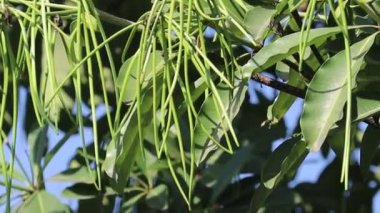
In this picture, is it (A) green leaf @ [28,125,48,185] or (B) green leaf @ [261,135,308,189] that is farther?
(A) green leaf @ [28,125,48,185]

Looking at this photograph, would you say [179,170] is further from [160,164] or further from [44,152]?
[44,152]

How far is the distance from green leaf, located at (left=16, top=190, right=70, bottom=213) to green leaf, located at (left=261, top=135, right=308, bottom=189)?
1.88 ft

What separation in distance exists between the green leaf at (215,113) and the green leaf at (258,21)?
6cm

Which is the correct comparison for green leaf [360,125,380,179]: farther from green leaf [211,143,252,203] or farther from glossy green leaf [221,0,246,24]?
green leaf [211,143,252,203]

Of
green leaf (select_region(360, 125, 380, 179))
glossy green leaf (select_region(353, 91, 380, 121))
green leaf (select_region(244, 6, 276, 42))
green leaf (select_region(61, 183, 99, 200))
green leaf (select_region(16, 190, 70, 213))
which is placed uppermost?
green leaf (select_region(244, 6, 276, 42))

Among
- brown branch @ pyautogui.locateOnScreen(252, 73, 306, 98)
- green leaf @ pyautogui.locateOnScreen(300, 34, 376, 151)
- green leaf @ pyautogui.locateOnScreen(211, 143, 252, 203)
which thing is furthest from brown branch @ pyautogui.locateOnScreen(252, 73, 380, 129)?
green leaf @ pyautogui.locateOnScreen(211, 143, 252, 203)

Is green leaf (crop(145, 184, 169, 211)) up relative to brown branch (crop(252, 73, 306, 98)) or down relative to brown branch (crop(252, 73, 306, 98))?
down

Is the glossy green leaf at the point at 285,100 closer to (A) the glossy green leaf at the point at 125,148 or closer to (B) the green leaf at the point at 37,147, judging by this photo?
(A) the glossy green leaf at the point at 125,148

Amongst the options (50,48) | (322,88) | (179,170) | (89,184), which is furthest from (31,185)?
(50,48)

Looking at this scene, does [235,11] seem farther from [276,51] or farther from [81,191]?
[81,191]

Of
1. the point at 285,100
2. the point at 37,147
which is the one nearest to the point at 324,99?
the point at 285,100

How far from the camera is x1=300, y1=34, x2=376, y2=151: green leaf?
1160mm

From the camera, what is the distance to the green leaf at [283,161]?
4.17ft

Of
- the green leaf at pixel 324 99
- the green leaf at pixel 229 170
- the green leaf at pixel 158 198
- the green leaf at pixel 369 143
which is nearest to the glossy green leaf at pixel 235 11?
the green leaf at pixel 324 99
